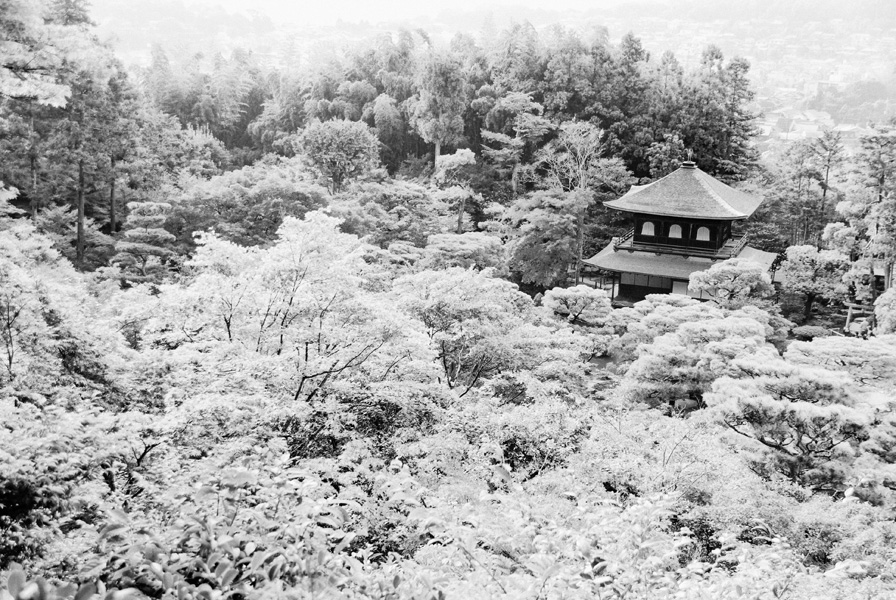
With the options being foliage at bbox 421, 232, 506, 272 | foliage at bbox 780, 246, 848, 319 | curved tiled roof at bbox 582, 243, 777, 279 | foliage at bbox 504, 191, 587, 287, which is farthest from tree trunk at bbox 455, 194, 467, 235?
foliage at bbox 780, 246, 848, 319

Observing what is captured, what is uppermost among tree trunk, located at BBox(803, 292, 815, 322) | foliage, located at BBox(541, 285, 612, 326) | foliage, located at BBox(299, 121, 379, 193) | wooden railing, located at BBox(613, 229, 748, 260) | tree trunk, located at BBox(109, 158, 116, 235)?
foliage, located at BBox(299, 121, 379, 193)

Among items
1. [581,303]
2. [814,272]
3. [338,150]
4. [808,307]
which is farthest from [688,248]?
[338,150]

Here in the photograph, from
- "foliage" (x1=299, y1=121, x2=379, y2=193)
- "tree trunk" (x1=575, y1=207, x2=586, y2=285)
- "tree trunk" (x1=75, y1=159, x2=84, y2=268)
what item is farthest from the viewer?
"foliage" (x1=299, y1=121, x2=379, y2=193)

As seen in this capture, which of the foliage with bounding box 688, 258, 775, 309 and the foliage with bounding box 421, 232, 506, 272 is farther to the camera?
the foliage with bounding box 421, 232, 506, 272

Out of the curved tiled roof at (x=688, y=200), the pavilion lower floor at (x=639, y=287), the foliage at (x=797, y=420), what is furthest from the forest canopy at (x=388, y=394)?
the pavilion lower floor at (x=639, y=287)

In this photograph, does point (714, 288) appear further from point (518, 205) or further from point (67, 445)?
Answer: point (67, 445)

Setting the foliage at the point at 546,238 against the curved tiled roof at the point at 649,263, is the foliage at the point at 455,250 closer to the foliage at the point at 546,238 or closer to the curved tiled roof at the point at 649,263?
the foliage at the point at 546,238

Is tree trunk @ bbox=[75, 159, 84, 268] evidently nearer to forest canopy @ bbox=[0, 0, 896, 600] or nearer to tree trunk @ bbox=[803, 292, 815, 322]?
forest canopy @ bbox=[0, 0, 896, 600]

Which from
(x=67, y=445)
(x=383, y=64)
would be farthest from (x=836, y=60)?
(x=67, y=445)
